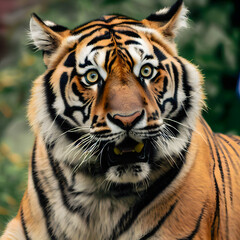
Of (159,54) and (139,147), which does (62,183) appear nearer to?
(139,147)

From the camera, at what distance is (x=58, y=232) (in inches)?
87.5

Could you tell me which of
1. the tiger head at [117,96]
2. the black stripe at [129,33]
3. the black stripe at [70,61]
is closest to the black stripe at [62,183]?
the tiger head at [117,96]

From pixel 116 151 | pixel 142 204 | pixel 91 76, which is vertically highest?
pixel 91 76

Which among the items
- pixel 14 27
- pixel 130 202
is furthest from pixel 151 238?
pixel 14 27

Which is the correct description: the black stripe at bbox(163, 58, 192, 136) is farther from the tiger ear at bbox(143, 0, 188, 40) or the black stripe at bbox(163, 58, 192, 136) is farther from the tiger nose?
the tiger nose

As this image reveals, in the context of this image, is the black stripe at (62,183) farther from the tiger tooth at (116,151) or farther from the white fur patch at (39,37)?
the white fur patch at (39,37)

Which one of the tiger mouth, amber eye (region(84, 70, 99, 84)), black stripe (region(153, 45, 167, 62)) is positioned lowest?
the tiger mouth

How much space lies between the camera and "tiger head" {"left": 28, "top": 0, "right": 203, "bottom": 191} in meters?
1.91

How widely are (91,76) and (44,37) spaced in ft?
1.11

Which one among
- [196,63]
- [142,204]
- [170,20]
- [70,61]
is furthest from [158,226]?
[196,63]

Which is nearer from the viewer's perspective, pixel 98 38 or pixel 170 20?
pixel 98 38

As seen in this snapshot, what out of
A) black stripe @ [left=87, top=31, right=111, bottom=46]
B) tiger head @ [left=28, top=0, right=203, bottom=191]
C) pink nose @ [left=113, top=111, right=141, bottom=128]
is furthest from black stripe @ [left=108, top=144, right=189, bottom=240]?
black stripe @ [left=87, top=31, right=111, bottom=46]

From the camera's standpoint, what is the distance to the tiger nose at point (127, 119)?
1.81 meters

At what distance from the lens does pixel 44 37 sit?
2168mm
